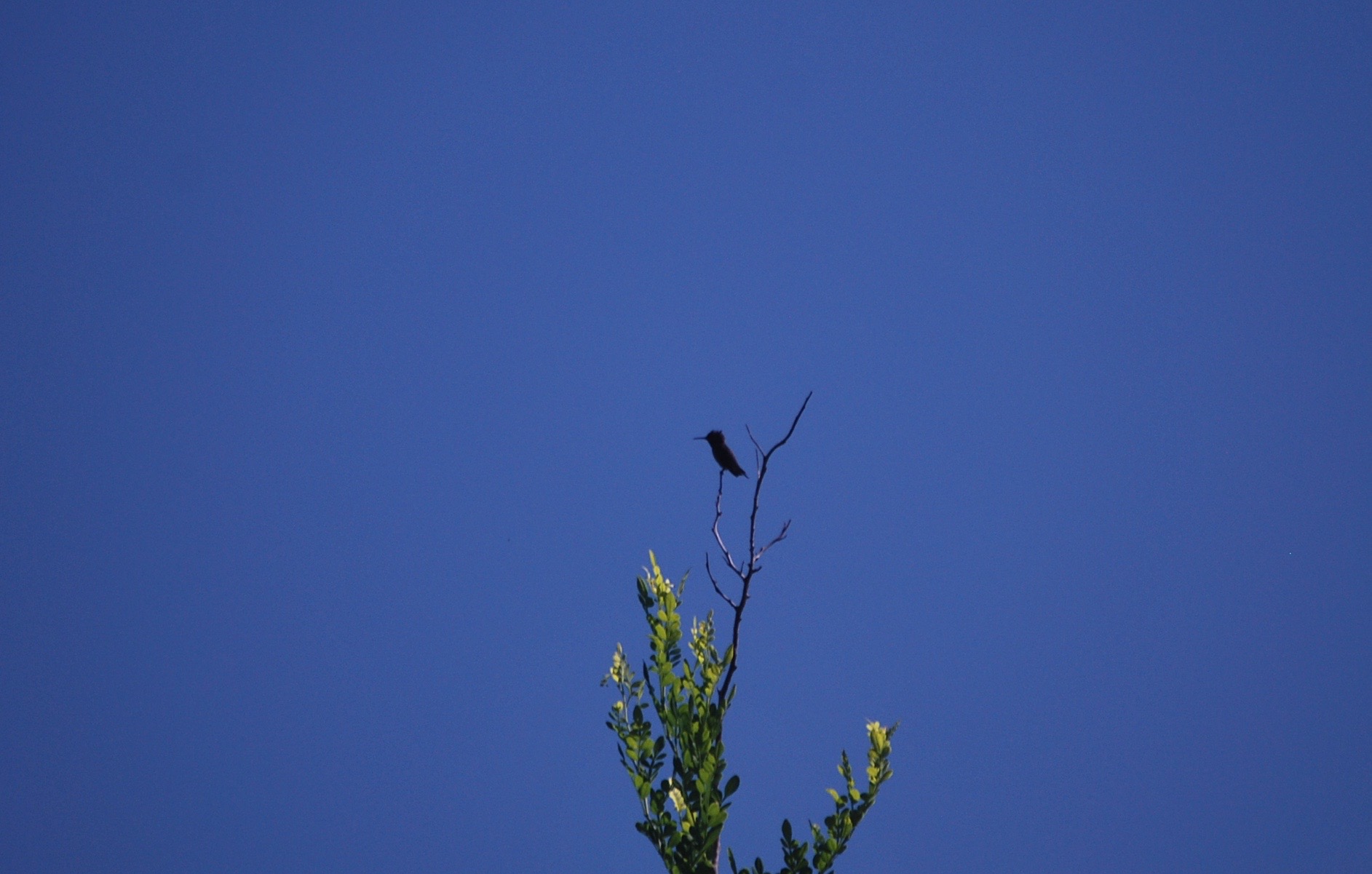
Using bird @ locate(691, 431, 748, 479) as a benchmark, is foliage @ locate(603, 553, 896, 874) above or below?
below

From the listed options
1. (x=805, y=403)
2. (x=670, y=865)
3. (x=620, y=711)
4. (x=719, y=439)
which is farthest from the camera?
(x=719, y=439)

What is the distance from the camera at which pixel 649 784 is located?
489 cm

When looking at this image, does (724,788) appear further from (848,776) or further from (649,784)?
(848,776)

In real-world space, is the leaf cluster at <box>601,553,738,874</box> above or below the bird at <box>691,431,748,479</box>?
below

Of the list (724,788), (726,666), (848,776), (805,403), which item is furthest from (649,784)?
(805,403)

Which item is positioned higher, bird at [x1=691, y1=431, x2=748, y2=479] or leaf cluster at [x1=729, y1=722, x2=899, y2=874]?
bird at [x1=691, y1=431, x2=748, y2=479]

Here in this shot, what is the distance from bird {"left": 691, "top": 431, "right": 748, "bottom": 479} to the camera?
22.2 ft

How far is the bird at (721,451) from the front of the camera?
267 inches

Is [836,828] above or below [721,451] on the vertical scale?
below

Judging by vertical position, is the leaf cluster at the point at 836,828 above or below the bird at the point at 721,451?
below

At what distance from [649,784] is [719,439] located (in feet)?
8.38

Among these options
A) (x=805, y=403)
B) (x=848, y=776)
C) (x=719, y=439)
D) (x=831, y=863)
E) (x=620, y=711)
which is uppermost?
(x=719, y=439)

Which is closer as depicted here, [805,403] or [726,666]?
[805,403]

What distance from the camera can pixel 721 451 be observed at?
22.3 ft
